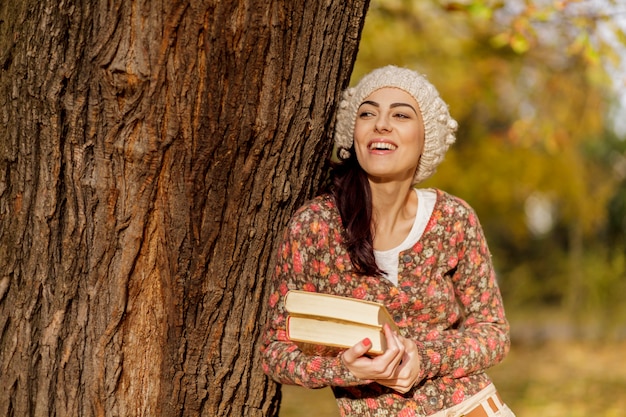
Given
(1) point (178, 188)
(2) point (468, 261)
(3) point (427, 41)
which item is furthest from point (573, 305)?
(1) point (178, 188)

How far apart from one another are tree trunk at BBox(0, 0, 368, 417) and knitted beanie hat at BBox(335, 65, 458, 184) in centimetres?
14

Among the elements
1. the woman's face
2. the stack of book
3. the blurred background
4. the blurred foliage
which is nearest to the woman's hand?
the stack of book

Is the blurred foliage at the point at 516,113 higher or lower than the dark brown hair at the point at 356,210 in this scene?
higher

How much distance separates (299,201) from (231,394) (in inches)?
24.5

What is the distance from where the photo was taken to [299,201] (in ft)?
7.75

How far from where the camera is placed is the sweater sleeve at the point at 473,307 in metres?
2.30

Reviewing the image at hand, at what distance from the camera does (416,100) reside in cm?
240

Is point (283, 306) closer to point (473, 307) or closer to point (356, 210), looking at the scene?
point (356, 210)

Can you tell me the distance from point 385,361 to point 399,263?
0.43 meters

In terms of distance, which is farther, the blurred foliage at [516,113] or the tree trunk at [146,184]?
the blurred foliage at [516,113]

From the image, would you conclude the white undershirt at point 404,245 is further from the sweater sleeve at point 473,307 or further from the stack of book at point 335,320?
the stack of book at point 335,320

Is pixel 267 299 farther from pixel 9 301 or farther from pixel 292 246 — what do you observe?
pixel 9 301

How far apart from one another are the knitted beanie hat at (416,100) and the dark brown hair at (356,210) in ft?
0.21

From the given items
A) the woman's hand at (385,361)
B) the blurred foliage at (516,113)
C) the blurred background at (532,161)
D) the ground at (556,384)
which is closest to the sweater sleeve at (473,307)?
the woman's hand at (385,361)
